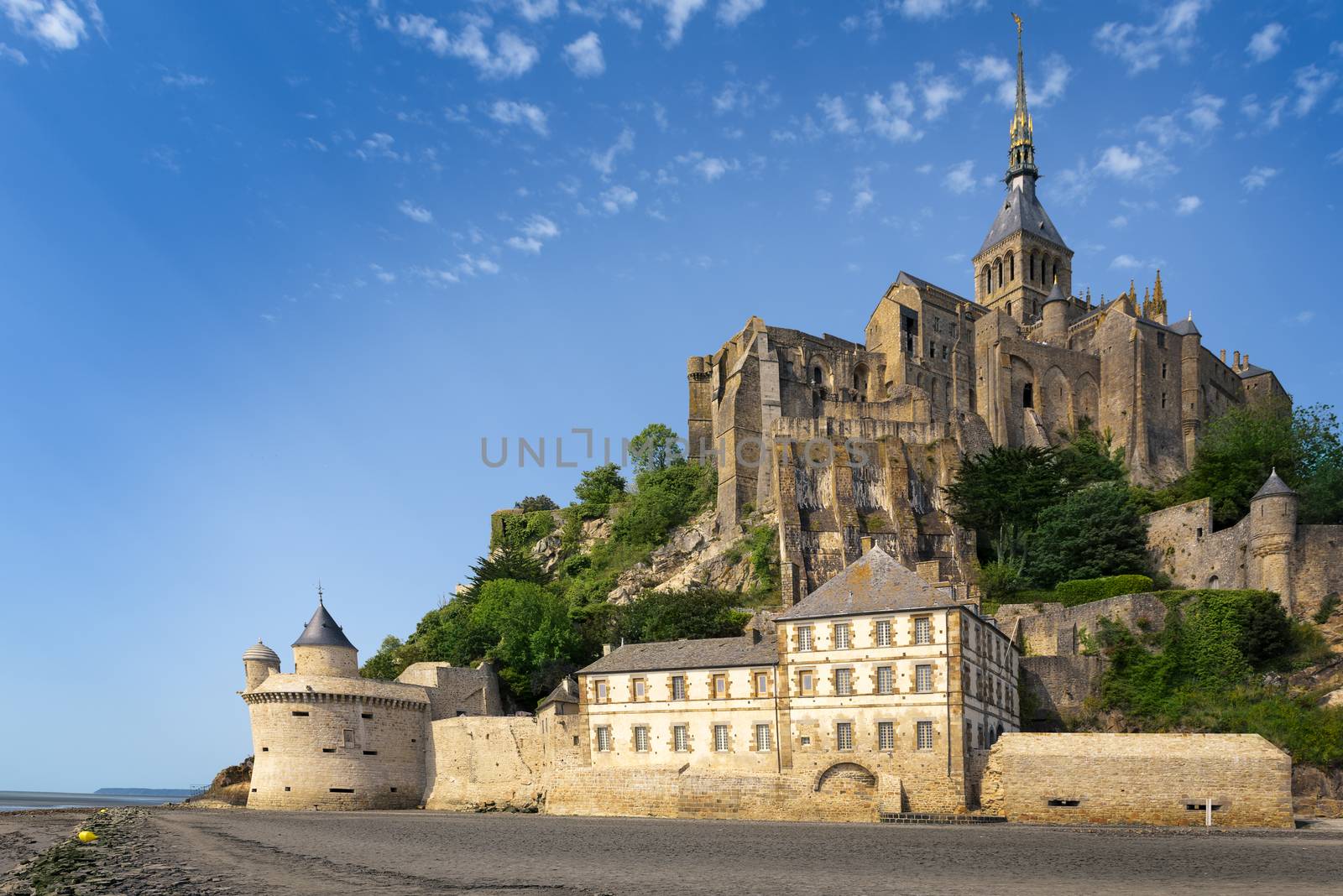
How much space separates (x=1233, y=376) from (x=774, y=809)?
2513 inches

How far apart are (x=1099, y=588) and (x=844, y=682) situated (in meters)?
16.3

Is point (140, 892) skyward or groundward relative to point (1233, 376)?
groundward

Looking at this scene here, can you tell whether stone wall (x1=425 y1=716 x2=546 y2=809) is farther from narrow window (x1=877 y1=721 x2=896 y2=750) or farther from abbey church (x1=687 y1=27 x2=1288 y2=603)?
abbey church (x1=687 y1=27 x2=1288 y2=603)

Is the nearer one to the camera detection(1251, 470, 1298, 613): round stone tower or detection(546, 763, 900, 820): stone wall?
detection(546, 763, 900, 820): stone wall

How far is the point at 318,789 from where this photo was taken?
45.2 metres

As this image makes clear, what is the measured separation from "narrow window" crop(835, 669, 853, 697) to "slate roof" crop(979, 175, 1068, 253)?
238ft

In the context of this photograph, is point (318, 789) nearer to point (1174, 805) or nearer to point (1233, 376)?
point (1174, 805)

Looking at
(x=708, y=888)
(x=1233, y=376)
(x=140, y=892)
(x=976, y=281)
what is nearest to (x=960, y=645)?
(x=708, y=888)

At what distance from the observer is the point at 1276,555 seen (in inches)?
1730

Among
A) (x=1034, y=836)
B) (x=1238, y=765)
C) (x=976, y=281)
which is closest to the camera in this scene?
(x=1034, y=836)

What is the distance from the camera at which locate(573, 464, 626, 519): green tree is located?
74.9 m

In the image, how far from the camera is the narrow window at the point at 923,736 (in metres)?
35.1

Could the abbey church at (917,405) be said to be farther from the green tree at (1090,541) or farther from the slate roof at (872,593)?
the slate roof at (872,593)

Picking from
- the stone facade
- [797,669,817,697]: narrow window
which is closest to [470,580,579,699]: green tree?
[797,669,817,697]: narrow window
